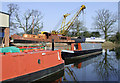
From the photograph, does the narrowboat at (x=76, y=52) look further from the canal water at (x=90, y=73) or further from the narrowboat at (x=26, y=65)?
the narrowboat at (x=26, y=65)

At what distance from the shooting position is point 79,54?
22.4m

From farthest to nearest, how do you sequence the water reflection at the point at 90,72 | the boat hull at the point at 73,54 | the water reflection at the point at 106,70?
the boat hull at the point at 73,54 < the water reflection at the point at 106,70 < the water reflection at the point at 90,72

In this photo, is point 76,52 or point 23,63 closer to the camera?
point 23,63

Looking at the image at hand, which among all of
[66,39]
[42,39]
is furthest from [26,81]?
[66,39]

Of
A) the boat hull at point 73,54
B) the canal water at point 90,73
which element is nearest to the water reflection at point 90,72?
the canal water at point 90,73

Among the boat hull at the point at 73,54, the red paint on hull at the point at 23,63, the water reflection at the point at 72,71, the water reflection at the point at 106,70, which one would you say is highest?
the red paint on hull at the point at 23,63

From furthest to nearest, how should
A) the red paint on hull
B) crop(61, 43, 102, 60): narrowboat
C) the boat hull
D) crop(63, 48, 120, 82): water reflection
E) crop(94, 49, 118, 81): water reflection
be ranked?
crop(61, 43, 102, 60): narrowboat
the boat hull
crop(94, 49, 118, 81): water reflection
crop(63, 48, 120, 82): water reflection
the red paint on hull

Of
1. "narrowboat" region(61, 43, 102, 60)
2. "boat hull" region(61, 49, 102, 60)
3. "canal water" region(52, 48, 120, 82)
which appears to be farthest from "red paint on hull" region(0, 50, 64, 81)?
"narrowboat" region(61, 43, 102, 60)

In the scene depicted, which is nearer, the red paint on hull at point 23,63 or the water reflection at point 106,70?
the red paint on hull at point 23,63

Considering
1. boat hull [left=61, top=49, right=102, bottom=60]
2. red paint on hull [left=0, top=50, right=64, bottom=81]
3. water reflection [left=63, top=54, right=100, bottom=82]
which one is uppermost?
red paint on hull [left=0, top=50, right=64, bottom=81]

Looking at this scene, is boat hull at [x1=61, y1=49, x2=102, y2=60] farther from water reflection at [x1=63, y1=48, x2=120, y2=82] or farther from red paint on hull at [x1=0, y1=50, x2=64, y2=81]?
red paint on hull at [x1=0, y1=50, x2=64, y2=81]

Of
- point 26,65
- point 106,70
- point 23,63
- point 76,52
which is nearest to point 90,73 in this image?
point 106,70

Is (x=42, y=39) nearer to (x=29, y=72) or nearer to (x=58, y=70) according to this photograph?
(x=58, y=70)

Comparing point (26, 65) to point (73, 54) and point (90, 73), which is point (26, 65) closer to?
point (90, 73)
